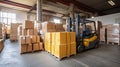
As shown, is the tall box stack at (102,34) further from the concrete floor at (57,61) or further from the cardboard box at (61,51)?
the cardboard box at (61,51)

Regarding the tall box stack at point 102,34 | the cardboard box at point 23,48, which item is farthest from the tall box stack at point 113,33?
the cardboard box at point 23,48

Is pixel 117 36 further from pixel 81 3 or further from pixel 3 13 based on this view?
pixel 3 13

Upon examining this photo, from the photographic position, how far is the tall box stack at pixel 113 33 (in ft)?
24.4

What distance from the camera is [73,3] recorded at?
10352 mm

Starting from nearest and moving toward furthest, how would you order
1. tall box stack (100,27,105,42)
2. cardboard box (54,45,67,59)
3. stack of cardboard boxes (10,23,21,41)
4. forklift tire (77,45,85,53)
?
cardboard box (54,45,67,59) < forklift tire (77,45,85,53) < tall box stack (100,27,105,42) < stack of cardboard boxes (10,23,21,41)

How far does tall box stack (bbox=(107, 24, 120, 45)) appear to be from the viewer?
293 inches

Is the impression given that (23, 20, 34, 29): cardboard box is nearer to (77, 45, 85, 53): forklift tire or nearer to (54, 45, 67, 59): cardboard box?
(54, 45, 67, 59): cardboard box

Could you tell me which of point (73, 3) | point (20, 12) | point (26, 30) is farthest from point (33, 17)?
point (26, 30)

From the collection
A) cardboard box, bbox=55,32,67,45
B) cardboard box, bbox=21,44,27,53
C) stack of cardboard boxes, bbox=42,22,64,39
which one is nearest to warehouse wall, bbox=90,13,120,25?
stack of cardboard boxes, bbox=42,22,64,39

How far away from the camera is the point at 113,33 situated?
782cm

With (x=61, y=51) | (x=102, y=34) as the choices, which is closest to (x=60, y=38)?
(x=61, y=51)

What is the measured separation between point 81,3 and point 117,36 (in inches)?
241

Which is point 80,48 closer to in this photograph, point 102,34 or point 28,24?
point 28,24

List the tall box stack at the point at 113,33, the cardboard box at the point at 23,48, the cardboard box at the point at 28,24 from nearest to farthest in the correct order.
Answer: the cardboard box at the point at 23,48, the cardboard box at the point at 28,24, the tall box stack at the point at 113,33
